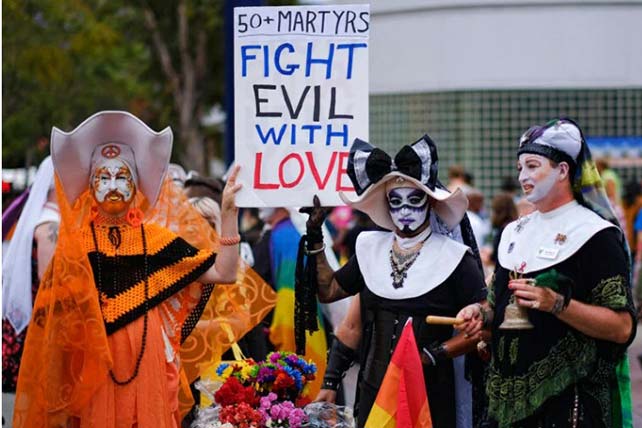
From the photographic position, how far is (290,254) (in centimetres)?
941

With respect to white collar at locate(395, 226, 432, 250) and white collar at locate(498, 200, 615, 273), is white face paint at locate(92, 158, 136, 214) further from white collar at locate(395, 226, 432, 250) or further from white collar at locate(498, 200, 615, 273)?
white collar at locate(498, 200, 615, 273)

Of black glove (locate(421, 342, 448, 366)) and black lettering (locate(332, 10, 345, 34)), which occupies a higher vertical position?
black lettering (locate(332, 10, 345, 34))

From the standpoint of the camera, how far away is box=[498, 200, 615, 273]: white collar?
5.64 meters

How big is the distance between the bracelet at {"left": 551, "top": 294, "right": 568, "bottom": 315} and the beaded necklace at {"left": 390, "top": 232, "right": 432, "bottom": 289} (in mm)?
1023

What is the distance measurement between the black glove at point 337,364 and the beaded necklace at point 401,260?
525mm

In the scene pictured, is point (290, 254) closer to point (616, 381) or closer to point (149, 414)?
point (149, 414)

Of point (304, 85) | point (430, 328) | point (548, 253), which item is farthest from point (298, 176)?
point (548, 253)

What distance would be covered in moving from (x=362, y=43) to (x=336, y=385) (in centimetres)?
167

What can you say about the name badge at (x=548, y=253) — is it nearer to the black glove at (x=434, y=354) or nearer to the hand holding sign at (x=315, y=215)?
the black glove at (x=434, y=354)

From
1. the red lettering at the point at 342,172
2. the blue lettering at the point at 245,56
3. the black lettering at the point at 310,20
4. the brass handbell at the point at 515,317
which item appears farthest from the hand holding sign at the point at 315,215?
the brass handbell at the point at 515,317

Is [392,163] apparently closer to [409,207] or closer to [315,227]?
[409,207]

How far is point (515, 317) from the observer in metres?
5.73

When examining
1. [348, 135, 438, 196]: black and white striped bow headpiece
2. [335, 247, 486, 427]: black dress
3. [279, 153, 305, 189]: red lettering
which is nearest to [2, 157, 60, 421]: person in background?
[279, 153, 305, 189]: red lettering

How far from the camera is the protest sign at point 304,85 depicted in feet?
23.0
